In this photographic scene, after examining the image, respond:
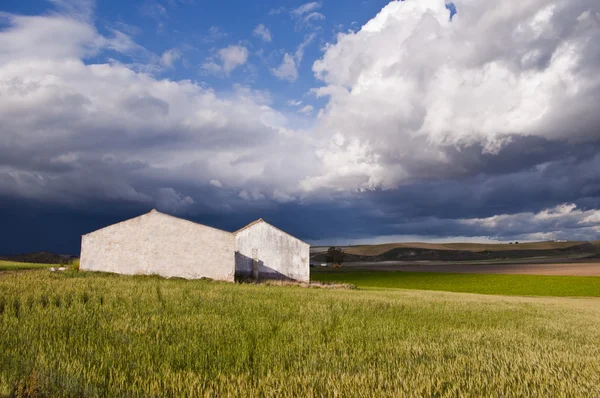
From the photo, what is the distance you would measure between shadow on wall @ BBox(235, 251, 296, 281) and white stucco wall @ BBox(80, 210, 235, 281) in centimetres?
897

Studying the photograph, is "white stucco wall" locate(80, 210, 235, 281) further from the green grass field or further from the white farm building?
the green grass field

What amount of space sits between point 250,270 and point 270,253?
3.09 m

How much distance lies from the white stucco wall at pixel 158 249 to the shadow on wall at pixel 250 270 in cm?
897

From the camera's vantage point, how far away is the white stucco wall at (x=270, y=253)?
4856cm

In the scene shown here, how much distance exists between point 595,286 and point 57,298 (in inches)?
2508

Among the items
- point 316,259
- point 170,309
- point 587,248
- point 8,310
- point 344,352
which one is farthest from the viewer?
point 587,248

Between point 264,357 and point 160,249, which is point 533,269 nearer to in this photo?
point 160,249

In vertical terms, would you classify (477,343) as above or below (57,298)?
below

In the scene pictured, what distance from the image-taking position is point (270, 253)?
162ft

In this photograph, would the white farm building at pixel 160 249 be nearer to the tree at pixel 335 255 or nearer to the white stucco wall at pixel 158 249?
the white stucco wall at pixel 158 249

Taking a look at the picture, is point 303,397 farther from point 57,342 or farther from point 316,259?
point 316,259

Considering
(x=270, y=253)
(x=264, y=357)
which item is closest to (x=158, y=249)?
(x=270, y=253)

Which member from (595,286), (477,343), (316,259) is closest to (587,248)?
(316,259)

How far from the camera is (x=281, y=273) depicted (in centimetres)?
4903
